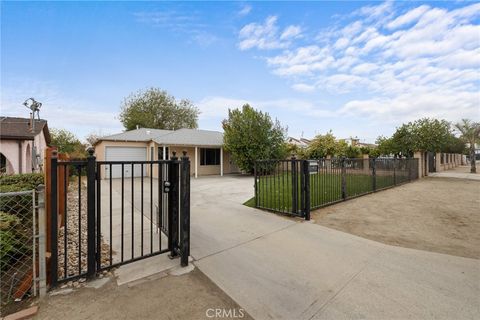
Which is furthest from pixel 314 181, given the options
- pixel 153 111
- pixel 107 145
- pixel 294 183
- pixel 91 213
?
pixel 153 111

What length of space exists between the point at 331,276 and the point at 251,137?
41.9 ft

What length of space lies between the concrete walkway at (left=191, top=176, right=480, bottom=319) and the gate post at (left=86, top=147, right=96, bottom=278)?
1.31 meters

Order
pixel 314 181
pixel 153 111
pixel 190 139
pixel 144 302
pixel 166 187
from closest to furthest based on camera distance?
pixel 144 302, pixel 166 187, pixel 314 181, pixel 190 139, pixel 153 111

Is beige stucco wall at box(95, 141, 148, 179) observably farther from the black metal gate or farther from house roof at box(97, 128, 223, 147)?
the black metal gate

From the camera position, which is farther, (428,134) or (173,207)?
(428,134)

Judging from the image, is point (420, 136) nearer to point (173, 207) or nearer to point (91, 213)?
point (173, 207)

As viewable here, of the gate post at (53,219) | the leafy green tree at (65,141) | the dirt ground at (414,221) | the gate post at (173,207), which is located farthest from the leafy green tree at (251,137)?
the leafy green tree at (65,141)

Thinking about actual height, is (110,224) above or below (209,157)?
below

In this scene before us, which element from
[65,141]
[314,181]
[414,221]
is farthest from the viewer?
[65,141]

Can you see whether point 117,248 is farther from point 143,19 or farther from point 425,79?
point 425,79

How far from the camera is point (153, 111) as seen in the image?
32625 millimetres

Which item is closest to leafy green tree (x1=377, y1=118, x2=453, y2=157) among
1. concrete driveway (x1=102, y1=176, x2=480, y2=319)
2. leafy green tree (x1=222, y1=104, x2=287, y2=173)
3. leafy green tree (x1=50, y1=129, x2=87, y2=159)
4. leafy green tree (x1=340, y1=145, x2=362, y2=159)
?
leafy green tree (x1=340, y1=145, x2=362, y2=159)

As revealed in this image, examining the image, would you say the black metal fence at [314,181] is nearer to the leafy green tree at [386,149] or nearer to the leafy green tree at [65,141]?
the leafy green tree at [386,149]

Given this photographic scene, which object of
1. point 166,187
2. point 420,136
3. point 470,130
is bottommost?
point 166,187
